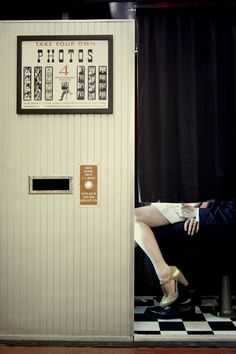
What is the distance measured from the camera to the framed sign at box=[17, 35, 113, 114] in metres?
2.93

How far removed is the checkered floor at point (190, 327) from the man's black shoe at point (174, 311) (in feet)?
0.11

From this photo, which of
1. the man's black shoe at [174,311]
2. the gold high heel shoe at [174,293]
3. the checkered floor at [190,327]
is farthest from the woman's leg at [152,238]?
the checkered floor at [190,327]

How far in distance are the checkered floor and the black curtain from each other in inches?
38.2

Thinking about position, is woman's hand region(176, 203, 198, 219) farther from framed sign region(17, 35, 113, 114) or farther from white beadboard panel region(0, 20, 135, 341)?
framed sign region(17, 35, 113, 114)

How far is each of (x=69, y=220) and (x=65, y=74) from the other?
38.9 inches

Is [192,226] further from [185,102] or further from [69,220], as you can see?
[69,220]

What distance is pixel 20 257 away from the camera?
2.95 meters

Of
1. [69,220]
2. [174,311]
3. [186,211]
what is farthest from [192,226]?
[69,220]

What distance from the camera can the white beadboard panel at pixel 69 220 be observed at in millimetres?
2926

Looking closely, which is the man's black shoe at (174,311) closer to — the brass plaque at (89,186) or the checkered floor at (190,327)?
the checkered floor at (190,327)

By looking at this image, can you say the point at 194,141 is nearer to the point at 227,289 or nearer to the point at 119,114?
the point at 119,114

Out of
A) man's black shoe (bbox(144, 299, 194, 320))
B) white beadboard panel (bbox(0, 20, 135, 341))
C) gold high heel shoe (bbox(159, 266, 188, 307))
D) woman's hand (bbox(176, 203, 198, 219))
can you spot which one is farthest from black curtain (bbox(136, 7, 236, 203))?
man's black shoe (bbox(144, 299, 194, 320))

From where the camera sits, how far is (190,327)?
10.8 feet

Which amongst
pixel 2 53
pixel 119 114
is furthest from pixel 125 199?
pixel 2 53
